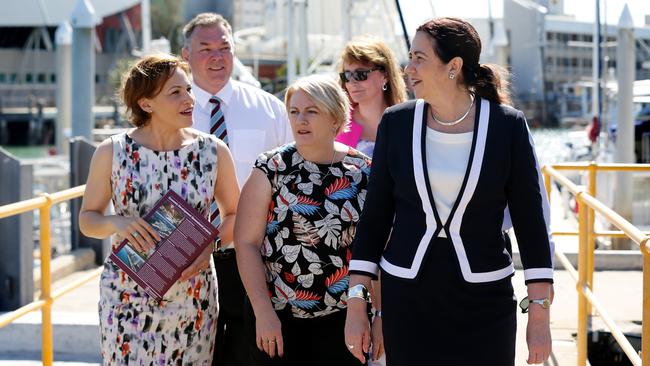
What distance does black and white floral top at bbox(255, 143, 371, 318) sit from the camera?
3.35 m

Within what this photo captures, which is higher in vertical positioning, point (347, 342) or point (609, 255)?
point (347, 342)

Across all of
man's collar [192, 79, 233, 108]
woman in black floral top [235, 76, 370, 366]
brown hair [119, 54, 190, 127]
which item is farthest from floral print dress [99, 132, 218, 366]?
man's collar [192, 79, 233, 108]

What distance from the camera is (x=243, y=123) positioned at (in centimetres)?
438

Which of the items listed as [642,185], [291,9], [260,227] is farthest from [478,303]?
[291,9]

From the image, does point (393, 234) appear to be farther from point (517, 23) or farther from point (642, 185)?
point (517, 23)

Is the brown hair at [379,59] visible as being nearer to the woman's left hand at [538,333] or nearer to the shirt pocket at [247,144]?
the shirt pocket at [247,144]

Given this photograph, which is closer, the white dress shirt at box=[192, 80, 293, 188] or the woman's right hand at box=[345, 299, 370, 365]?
the woman's right hand at box=[345, 299, 370, 365]

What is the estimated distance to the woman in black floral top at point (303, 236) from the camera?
3346mm

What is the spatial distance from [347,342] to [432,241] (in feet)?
1.44

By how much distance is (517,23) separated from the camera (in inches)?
3255

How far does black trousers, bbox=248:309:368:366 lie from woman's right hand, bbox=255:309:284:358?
5cm

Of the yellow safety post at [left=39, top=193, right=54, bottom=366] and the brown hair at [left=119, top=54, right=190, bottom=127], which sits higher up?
the brown hair at [left=119, top=54, right=190, bottom=127]

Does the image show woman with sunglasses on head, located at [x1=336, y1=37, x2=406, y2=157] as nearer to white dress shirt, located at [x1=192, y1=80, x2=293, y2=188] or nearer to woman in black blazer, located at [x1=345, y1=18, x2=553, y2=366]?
white dress shirt, located at [x1=192, y1=80, x2=293, y2=188]

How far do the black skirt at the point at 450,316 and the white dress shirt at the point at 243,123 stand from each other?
5.10 feet
